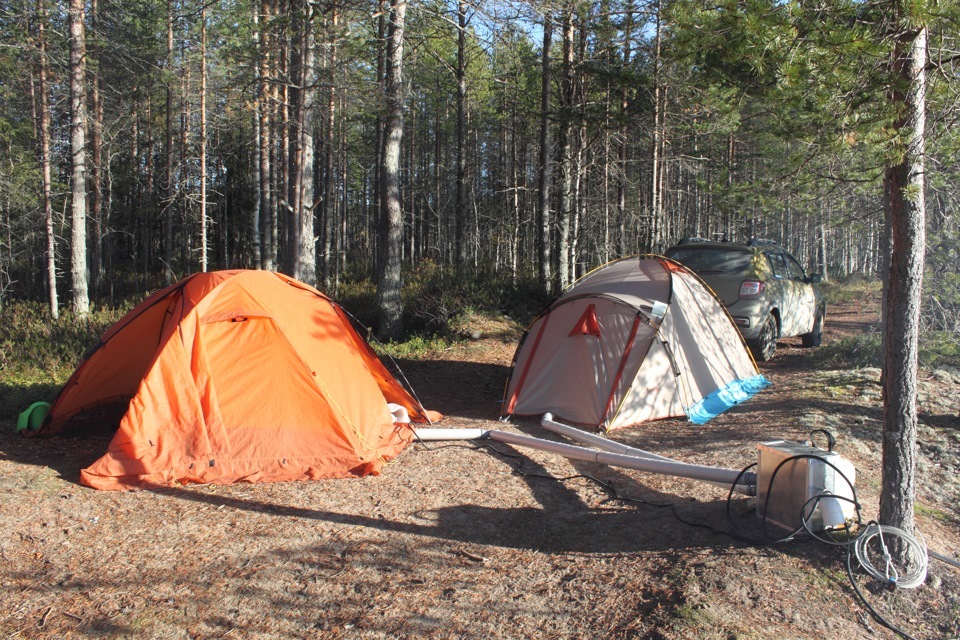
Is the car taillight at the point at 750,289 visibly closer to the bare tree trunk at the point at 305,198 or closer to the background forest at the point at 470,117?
the background forest at the point at 470,117

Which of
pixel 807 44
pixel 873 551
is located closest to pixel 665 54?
pixel 807 44

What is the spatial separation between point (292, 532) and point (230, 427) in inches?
63.5

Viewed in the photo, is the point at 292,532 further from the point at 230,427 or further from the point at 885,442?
the point at 885,442

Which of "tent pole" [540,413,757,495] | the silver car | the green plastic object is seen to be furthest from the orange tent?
the silver car

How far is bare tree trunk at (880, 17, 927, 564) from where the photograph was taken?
12.3 ft

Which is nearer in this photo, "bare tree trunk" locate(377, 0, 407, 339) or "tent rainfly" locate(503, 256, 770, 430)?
"tent rainfly" locate(503, 256, 770, 430)

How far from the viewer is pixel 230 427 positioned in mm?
5887

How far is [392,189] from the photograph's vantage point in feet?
39.5

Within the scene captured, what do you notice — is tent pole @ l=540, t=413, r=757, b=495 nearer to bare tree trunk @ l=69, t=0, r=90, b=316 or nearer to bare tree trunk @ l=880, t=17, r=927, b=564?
bare tree trunk @ l=880, t=17, r=927, b=564

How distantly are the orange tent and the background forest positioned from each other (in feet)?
13.7

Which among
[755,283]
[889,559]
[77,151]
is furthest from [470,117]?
[889,559]

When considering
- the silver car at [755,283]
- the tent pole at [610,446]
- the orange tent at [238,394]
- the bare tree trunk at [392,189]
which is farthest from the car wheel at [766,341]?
the orange tent at [238,394]

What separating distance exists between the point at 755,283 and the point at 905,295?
6.76 m

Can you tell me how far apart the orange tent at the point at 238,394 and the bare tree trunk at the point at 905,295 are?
4.04 metres
